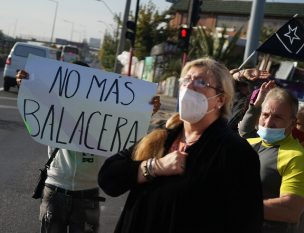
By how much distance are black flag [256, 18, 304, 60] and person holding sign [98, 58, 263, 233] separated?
8.17ft

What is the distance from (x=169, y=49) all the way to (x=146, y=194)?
2962 centimetres

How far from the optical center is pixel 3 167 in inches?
311

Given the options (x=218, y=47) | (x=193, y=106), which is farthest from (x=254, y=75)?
(x=218, y=47)

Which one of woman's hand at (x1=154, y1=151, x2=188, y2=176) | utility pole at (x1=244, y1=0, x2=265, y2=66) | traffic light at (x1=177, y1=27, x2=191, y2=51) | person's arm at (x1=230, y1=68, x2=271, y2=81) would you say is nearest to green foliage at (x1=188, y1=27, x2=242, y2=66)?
traffic light at (x1=177, y1=27, x2=191, y2=51)

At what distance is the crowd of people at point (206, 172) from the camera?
2115 millimetres

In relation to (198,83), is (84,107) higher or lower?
lower

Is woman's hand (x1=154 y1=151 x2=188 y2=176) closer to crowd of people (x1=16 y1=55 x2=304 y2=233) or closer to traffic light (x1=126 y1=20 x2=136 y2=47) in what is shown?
crowd of people (x1=16 y1=55 x2=304 y2=233)

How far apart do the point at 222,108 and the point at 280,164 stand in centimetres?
72

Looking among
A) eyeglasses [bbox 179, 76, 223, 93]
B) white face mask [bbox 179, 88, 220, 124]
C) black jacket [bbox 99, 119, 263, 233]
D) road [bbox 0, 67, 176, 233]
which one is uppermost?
eyeglasses [bbox 179, 76, 223, 93]

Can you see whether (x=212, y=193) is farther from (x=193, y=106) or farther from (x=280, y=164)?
(x=280, y=164)

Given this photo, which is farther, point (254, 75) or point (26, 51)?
point (26, 51)

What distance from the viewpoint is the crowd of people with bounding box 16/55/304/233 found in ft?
6.94

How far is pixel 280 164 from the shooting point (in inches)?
115

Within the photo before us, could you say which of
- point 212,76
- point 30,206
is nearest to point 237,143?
point 212,76
